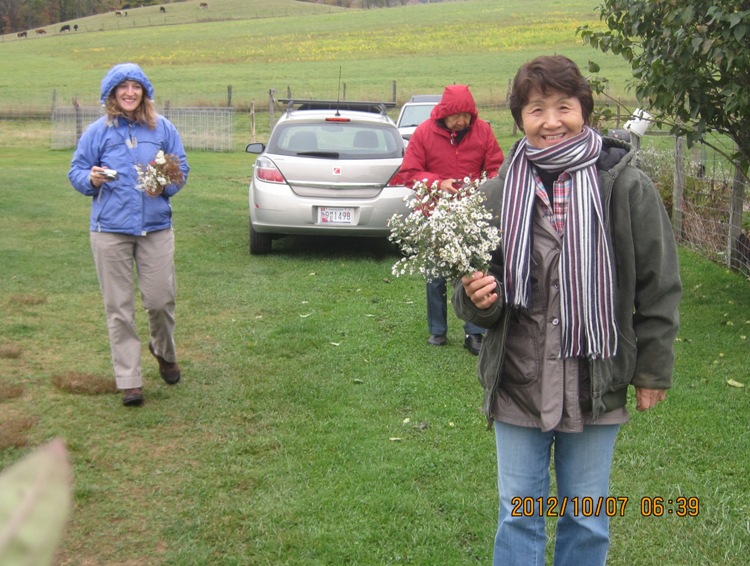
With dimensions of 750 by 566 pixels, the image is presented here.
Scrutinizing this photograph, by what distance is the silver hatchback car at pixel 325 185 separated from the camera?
10.1 meters

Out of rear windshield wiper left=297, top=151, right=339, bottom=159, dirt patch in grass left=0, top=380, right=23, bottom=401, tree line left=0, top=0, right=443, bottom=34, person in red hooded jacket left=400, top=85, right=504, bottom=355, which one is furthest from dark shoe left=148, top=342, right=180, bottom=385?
tree line left=0, top=0, right=443, bottom=34

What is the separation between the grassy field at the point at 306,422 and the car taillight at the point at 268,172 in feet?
3.21

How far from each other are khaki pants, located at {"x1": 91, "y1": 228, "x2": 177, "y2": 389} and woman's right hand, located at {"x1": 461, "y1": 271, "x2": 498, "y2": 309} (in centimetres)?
347

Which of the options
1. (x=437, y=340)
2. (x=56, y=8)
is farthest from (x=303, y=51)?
(x=437, y=340)

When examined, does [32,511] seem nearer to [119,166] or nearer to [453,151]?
[119,166]

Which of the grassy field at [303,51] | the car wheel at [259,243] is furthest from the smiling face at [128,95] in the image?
the grassy field at [303,51]

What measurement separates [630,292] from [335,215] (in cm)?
738

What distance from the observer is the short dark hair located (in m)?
2.83

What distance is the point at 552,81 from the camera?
282cm

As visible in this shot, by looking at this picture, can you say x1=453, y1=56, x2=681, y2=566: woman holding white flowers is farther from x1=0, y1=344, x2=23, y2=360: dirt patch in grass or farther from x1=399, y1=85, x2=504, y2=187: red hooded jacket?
x1=0, y1=344, x2=23, y2=360: dirt patch in grass

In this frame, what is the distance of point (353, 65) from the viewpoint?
57188 mm

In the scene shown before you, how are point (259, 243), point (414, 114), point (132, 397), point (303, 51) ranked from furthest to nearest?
point (303, 51) < point (414, 114) < point (259, 243) < point (132, 397)

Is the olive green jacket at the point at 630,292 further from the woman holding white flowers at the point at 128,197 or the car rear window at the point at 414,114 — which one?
the car rear window at the point at 414,114

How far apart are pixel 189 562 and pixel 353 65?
5518 centimetres
